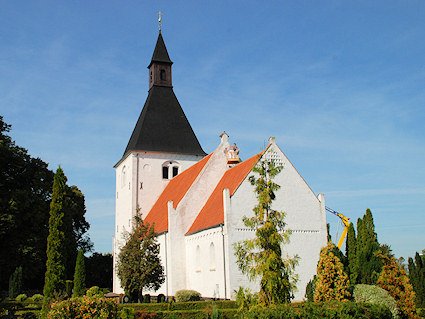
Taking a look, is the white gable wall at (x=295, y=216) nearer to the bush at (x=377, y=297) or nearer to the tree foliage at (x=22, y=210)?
the bush at (x=377, y=297)

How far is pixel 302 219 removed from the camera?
23.6 m

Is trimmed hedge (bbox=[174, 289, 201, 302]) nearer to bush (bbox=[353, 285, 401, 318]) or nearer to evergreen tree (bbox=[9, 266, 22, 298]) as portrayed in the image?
bush (bbox=[353, 285, 401, 318])

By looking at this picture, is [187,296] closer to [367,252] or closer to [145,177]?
[367,252]

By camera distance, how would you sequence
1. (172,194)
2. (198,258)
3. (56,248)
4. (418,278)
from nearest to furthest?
(418,278), (56,248), (198,258), (172,194)

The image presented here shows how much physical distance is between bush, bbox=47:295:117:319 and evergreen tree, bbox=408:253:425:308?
51.7 ft

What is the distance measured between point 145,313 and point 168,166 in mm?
19350

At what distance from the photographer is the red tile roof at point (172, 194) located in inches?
1139

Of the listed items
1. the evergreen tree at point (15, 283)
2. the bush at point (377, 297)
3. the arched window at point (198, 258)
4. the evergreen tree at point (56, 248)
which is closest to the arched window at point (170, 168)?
the arched window at point (198, 258)

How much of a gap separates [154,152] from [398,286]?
21.8m

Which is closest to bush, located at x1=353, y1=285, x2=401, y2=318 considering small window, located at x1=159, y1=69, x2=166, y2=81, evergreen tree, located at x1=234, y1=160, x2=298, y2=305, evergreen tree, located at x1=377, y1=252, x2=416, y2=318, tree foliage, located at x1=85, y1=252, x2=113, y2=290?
evergreen tree, located at x1=377, y1=252, x2=416, y2=318

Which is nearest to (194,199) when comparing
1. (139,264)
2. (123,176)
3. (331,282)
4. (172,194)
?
(172,194)

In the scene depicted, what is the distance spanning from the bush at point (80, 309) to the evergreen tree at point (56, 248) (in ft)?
31.8

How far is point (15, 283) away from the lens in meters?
31.9

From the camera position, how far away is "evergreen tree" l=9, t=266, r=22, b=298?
31.9m
